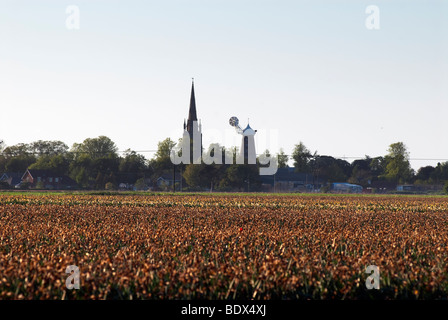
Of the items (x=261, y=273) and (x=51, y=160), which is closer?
(x=261, y=273)

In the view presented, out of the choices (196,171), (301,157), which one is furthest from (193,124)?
(196,171)

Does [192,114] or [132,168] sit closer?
[132,168]

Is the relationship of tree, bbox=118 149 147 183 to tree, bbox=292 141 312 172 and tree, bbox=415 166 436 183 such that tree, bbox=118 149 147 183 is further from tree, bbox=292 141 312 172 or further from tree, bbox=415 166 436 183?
tree, bbox=415 166 436 183

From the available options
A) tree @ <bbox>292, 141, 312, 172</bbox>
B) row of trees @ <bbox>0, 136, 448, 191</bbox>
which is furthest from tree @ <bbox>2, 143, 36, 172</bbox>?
tree @ <bbox>292, 141, 312, 172</bbox>

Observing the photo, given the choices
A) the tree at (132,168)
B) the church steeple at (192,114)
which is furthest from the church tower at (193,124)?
the tree at (132,168)

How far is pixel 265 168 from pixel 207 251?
134114 millimetres

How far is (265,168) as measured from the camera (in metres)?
149

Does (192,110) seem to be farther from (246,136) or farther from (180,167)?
(180,167)

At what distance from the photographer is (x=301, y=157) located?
170m

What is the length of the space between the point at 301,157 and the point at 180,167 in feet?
166

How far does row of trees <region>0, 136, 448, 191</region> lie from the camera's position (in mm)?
123312
